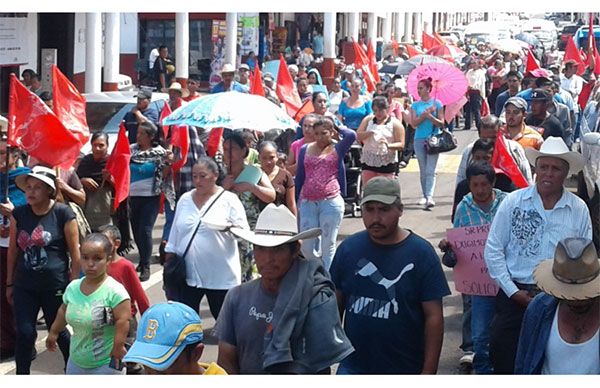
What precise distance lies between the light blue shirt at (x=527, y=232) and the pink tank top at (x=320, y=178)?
3856 mm

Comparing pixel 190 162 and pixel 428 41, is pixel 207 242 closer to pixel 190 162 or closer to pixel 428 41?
pixel 190 162

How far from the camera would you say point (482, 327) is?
7641 millimetres

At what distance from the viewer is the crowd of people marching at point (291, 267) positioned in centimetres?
498

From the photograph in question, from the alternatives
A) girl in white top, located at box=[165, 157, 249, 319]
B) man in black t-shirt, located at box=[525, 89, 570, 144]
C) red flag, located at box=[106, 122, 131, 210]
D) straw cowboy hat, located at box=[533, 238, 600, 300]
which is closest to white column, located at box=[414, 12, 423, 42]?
man in black t-shirt, located at box=[525, 89, 570, 144]

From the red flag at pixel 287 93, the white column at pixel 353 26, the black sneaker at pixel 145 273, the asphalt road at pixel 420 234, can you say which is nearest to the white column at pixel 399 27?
the white column at pixel 353 26

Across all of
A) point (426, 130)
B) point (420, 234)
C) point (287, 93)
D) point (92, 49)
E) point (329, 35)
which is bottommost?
point (420, 234)

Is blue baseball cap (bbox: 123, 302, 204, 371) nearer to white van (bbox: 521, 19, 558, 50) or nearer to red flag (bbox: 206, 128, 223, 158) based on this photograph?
red flag (bbox: 206, 128, 223, 158)

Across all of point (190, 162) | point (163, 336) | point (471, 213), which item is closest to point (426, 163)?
point (190, 162)

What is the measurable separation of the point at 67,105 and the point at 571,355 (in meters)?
6.68
